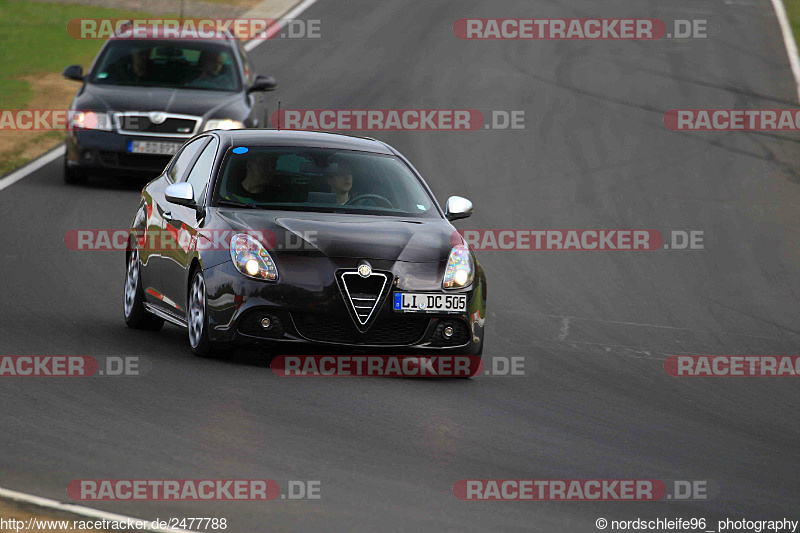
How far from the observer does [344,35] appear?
3191 centimetres

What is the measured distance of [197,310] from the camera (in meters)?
10.0

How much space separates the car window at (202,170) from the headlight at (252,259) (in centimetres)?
106

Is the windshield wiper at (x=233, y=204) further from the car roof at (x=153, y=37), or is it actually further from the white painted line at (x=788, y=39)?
the white painted line at (x=788, y=39)

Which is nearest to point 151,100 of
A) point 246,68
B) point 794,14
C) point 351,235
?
point 246,68

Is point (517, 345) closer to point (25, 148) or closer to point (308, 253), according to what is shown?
point (308, 253)

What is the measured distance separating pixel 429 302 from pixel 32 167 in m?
11.5

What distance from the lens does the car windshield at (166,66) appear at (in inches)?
752

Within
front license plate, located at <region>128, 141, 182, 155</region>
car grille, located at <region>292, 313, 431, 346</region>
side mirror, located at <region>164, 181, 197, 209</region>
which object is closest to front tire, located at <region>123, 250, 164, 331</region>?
side mirror, located at <region>164, 181, 197, 209</region>

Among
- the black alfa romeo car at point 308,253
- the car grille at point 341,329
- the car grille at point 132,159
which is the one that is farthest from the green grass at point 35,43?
the car grille at point 341,329

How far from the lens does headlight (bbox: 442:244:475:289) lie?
9.76 m

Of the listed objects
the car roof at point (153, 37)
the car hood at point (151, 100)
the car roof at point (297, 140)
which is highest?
the car roof at point (297, 140)

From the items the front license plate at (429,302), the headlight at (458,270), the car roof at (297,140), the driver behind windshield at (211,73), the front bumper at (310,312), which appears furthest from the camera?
the driver behind windshield at (211,73)

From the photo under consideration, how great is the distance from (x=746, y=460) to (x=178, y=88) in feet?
40.3

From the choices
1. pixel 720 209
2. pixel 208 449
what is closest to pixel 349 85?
pixel 720 209
